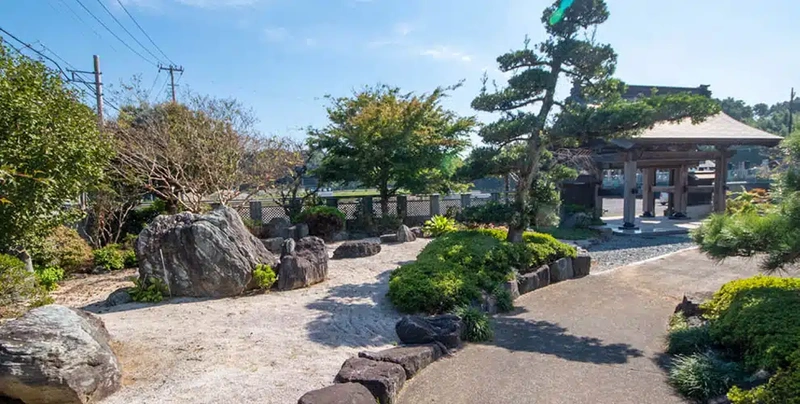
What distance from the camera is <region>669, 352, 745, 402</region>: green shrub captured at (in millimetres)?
3018

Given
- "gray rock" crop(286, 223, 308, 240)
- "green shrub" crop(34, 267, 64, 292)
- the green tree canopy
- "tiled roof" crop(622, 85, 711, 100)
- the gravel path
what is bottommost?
the gravel path

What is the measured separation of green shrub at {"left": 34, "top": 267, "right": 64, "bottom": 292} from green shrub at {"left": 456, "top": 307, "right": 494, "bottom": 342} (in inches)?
247

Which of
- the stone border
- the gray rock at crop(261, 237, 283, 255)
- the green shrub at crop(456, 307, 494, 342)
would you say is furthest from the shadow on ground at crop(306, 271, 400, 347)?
the gray rock at crop(261, 237, 283, 255)

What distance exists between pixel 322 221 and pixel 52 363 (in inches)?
312

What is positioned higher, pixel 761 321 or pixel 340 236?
pixel 761 321

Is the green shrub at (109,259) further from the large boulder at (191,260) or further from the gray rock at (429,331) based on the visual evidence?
the gray rock at (429,331)

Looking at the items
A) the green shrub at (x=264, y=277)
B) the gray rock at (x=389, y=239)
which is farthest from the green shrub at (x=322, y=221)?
the green shrub at (x=264, y=277)

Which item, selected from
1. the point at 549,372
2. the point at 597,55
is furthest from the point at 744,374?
the point at 597,55

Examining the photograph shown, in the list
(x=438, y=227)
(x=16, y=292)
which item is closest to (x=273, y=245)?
(x=438, y=227)

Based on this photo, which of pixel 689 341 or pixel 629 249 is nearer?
pixel 689 341

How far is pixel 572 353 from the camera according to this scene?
12.9 feet

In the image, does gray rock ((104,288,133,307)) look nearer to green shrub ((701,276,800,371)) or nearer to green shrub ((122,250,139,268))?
green shrub ((122,250,139,268))

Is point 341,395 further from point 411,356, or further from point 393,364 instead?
point 411,356

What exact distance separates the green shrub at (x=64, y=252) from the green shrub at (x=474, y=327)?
23.3ft
